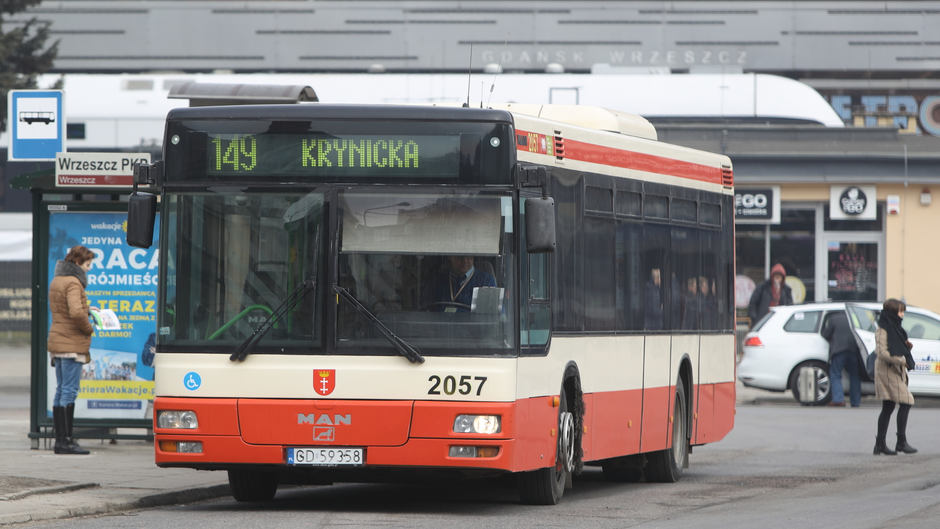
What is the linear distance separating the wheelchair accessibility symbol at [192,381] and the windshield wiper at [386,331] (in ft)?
3.29

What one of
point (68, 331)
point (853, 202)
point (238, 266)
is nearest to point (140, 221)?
point (238, 266)

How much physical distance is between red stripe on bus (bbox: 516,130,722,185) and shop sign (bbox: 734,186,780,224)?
1700cm

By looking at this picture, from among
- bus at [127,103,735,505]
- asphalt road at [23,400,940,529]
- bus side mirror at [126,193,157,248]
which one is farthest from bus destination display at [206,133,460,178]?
asphalt road at [23,400,940,529]

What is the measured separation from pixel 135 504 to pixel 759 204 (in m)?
22.3

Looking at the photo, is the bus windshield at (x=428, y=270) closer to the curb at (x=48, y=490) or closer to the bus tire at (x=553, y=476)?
the bus tire at (x=553, y=476)

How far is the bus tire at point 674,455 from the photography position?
12.3m

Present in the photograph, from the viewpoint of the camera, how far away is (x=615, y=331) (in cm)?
1082

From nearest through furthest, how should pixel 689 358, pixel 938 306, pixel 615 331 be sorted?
1. pixel 615 331
2. pixel 689 358
3. pixel 938 306

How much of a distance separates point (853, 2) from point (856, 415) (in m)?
30.7

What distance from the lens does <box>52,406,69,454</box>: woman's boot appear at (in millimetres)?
12516

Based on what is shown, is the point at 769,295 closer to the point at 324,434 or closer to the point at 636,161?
the point at 636,161

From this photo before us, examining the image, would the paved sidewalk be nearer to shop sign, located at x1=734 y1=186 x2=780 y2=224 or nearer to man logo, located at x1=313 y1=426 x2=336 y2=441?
man logo, located at x1=313 y1=426 x2=336 y2=441

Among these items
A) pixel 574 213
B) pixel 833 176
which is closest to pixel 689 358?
pixel 574 213

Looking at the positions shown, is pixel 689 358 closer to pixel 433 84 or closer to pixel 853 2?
pixel 433 84
